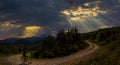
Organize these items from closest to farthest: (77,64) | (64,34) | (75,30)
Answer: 1. (77,64)
2. (64,34)
3. (75,30)

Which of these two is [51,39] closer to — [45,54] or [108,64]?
[45,54]

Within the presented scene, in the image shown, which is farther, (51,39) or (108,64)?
(51,39)

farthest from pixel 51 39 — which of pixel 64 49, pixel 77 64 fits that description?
pixel 77 64

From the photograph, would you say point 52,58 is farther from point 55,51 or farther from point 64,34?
point 64,34

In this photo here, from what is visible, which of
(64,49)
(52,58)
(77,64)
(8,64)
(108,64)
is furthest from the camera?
(64,49)

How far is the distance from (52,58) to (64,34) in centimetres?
2377

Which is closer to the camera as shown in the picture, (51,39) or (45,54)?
(45,54)

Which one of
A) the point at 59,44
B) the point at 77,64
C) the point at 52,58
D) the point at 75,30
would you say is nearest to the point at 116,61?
the point at 77,64

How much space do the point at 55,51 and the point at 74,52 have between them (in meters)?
6.62

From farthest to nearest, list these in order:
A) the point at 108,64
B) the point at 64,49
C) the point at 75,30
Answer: the point at 75,30 → the point at 64,49 → the point at 108,64

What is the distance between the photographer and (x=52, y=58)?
64625 mm

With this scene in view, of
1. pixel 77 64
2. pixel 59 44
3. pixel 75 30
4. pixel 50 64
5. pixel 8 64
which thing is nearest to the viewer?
pixel 77 64

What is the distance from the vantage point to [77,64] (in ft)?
154

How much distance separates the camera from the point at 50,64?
2154 inches
